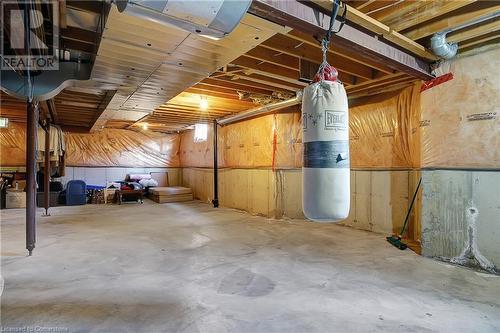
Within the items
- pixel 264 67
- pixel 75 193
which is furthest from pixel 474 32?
pixel 75 193

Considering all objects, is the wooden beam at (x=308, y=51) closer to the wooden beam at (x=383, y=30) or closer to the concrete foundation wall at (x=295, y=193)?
the wooden beam at (x=383, y=30)

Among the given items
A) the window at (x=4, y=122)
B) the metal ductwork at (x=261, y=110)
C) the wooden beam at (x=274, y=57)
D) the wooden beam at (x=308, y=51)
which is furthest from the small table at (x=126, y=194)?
the wooden beam at (x=308, y=51)

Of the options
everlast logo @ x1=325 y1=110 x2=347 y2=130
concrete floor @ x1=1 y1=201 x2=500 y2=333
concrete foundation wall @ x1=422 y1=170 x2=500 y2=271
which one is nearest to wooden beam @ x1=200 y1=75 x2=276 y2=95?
concrete floor @ x1=1 y1=201 x2=500 y2=333

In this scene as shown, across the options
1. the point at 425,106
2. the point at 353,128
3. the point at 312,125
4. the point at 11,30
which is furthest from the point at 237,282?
the point at 353,128

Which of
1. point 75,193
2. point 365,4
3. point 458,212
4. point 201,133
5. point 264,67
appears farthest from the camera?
point 75,193

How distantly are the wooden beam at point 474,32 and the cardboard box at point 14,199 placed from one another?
9.30m

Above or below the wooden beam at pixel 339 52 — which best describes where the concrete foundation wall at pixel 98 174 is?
below

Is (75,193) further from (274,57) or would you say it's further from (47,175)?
(274,57)

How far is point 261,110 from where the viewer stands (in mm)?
5773

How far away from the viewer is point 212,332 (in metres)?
1.89

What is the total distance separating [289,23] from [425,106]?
2.40 metres

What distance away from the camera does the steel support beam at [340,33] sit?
1.96 m

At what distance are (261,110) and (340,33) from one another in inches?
134

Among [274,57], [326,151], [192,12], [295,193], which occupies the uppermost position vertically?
[274,57]
